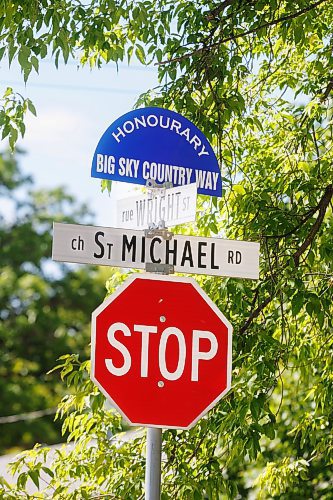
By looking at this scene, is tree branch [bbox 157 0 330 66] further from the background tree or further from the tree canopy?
the background tree

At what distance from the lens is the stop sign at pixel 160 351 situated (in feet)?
11.3

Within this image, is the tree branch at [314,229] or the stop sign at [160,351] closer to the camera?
the stop sign at [160,351]

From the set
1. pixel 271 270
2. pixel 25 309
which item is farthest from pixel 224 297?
pixel 25 309

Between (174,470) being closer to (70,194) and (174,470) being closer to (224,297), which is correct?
(224,297)

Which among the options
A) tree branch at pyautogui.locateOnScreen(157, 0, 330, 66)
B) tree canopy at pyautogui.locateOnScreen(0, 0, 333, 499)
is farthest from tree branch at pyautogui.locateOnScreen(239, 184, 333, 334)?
tree branch at pyautogui.locateOnScreen(157, 0, 330, 66)

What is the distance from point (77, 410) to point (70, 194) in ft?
154

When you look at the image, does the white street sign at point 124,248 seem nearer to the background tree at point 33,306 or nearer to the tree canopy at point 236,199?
the tree canopy at point 236,199

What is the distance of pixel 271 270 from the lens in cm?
560

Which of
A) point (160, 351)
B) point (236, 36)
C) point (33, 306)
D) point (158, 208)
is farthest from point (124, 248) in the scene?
point (33, 306)

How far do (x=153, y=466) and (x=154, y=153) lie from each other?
110cm

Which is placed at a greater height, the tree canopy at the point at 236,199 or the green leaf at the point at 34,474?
the tree canopy at the point at 236,199

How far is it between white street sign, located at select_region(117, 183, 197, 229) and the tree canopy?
150cm

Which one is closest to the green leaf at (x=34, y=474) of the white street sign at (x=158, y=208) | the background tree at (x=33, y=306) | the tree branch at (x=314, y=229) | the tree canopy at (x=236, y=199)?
the tree canopy at (x=236, y=199)

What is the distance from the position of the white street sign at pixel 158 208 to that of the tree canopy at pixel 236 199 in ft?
4.93
